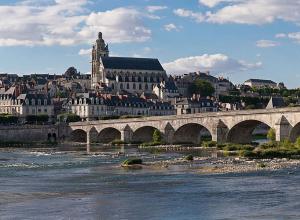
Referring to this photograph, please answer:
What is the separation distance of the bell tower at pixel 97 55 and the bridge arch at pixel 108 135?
244 feet

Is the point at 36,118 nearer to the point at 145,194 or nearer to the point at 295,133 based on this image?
the point at 295,133

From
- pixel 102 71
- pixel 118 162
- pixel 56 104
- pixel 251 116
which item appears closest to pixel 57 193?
pixel 118 162

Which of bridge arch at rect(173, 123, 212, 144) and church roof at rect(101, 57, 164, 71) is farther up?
church roof at rect(101, 57, 164, 71)

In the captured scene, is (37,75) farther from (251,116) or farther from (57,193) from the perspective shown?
(57,193)

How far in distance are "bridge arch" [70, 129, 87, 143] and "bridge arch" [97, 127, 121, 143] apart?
556 centimetres

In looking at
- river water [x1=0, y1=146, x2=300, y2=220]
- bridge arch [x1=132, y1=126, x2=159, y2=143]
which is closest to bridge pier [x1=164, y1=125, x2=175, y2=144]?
bridge arch [x1=132, y1=126, x2=159, y2=143]

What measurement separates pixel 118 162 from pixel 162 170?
8877 mm

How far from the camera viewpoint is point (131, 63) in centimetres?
17275

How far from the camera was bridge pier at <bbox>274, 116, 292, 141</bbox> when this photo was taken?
67750mm

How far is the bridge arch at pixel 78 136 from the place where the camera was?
10556 cm

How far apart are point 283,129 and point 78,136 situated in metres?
45.2

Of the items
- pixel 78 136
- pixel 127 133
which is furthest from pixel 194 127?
pixel 78 136

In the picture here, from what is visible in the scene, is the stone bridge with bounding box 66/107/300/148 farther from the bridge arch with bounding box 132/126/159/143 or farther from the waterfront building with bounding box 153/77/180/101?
the waterfront building with bounding box 153/77/180/101

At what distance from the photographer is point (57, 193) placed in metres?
38.0
